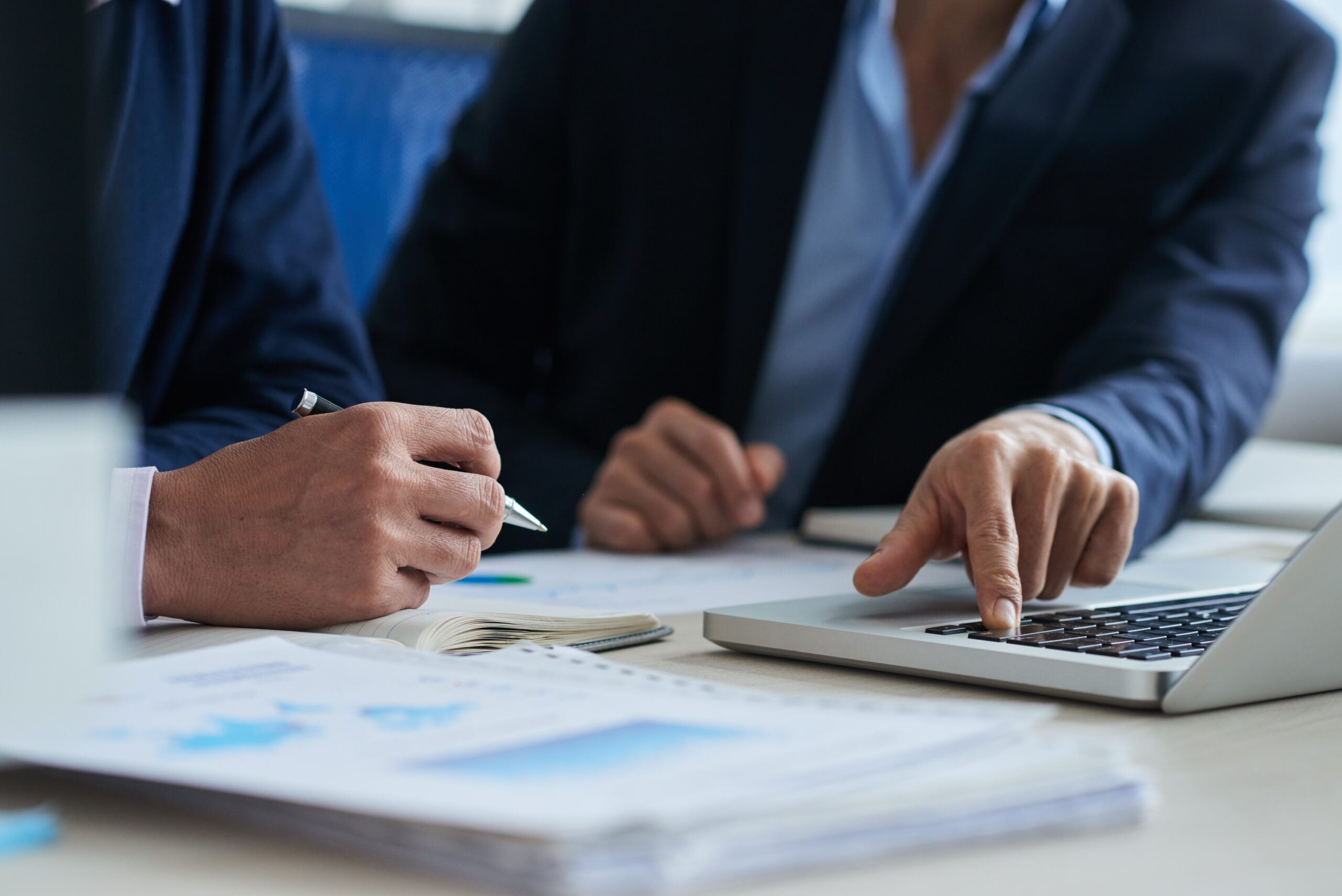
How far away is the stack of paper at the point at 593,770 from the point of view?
299 millimetres

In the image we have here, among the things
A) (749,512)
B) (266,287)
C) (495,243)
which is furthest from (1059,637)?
(495,243)

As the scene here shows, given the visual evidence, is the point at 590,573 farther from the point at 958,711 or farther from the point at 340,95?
the point at 340,95

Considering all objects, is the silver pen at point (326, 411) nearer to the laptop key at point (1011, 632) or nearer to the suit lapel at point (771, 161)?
the laptop key at point (1011, 632)

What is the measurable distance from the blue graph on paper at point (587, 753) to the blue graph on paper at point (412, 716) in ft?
0.13

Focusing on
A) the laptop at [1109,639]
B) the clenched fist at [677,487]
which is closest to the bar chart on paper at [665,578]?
the clenched fist at [677,487]

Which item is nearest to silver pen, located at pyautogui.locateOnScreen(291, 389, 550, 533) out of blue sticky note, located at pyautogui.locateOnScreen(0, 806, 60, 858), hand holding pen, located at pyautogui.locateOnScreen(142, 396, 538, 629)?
hand holding pen, located at pyautogui.locateOnScreen(142, 396, 538, 629)

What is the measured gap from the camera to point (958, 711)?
1.28 feet

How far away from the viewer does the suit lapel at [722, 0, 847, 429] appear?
133 centimetres

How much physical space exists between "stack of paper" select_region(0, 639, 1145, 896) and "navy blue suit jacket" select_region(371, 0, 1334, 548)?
0.73m

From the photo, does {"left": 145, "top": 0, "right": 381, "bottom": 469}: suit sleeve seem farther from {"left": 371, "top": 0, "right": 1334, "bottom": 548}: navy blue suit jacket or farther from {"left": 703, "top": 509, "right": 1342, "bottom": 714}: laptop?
{"left": 703, "top": 509, "right": 1342, "bottom": 714}: laptop

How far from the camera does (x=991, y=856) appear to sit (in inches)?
13.5

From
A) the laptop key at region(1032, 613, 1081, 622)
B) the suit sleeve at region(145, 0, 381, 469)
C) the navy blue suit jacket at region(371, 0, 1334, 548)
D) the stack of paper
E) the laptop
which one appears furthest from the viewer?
the navy blue suit jacket at region(371, 0, 1334, 548)

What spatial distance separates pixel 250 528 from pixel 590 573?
0.34 m

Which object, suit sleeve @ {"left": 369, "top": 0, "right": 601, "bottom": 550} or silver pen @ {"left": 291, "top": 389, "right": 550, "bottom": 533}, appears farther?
suit sleeve @ {"left": 369, "top": 0, "right": 601, "bottom": 550}
